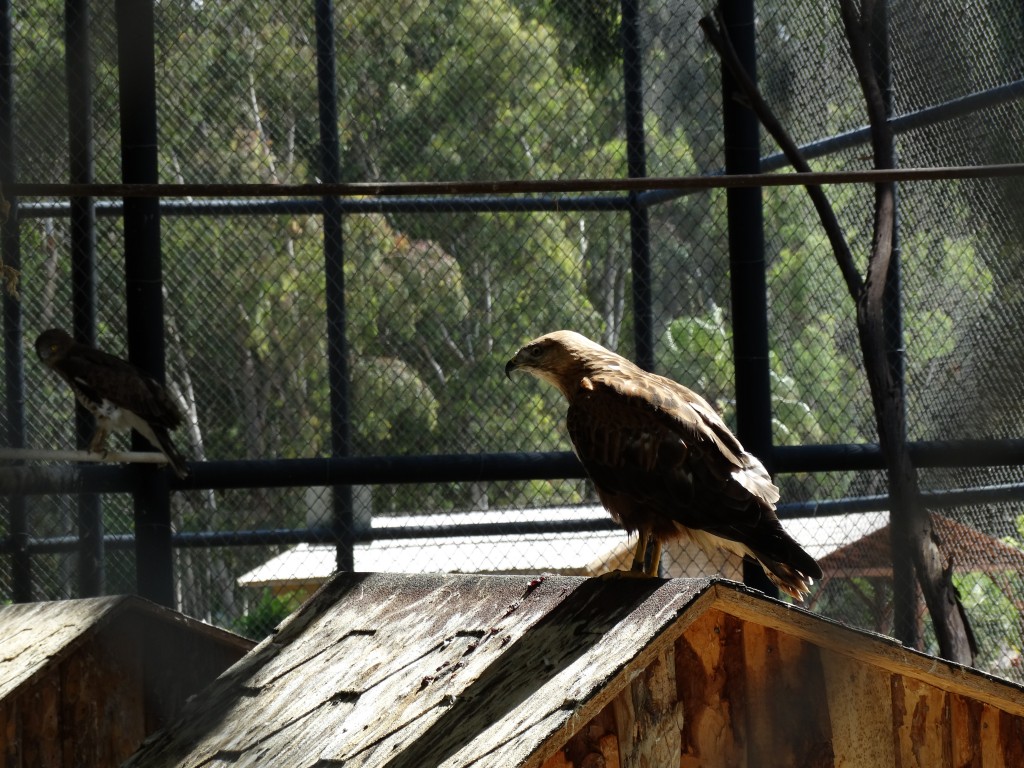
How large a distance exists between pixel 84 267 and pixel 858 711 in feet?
11.9

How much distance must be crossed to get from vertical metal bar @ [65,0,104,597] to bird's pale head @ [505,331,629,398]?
2.19 metres

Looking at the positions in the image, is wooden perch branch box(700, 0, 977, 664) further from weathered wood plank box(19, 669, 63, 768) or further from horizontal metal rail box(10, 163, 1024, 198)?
weathered wood plank box(19, 669, 63, 768)

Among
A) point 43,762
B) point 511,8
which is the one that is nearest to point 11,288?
point 43,762

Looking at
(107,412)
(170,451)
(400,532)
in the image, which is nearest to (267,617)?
(400,532)

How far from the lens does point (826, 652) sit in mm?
2324

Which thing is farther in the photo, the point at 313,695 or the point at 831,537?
the point at 831,537

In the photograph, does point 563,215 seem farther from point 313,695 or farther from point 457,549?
point 313,695

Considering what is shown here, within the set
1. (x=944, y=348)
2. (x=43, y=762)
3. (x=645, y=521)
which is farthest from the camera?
(x=944, y=348)

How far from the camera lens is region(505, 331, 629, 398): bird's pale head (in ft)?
11.1

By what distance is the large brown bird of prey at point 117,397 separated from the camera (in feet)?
15.6

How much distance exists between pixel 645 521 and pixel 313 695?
2.99ft

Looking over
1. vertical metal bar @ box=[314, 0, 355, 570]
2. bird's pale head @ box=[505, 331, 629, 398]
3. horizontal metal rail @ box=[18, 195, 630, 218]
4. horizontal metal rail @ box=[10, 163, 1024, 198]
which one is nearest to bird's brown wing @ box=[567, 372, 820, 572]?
bird's pale head @ box=[505, 331, 629, 398]

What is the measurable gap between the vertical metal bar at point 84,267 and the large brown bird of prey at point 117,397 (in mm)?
125

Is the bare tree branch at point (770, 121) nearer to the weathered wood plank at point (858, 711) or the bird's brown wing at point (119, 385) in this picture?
the weathered wood plank at point (858, 711)
